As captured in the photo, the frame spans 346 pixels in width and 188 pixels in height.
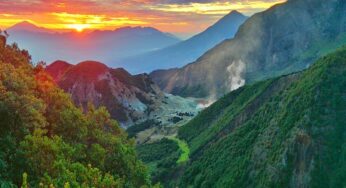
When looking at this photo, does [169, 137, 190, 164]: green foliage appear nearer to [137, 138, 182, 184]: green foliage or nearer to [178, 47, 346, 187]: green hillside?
[137, 138, 182, 184]: green foliage

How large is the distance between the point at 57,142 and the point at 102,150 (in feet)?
18.4

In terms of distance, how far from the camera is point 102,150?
30844mm

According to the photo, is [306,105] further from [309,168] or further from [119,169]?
[119,169]

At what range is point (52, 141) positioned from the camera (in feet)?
82.5

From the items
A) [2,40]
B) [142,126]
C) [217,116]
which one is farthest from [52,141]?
[142,126]

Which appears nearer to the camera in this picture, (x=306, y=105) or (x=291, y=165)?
(x=291, y=165)

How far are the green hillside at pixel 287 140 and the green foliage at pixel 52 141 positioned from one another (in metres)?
41.4

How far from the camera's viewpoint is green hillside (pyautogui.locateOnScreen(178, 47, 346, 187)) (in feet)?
237

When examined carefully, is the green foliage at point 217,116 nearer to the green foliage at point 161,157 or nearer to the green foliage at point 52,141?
the green foliage at point 161,157

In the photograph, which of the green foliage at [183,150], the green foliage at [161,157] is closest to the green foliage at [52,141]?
the green foliage at [161,157]

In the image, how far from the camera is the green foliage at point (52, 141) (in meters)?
22.7

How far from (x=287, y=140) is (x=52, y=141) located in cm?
5754

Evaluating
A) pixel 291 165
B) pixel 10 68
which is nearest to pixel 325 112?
pixel 291 165

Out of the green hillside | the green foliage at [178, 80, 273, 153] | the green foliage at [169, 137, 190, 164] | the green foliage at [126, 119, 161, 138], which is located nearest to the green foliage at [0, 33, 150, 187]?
the green hillside
